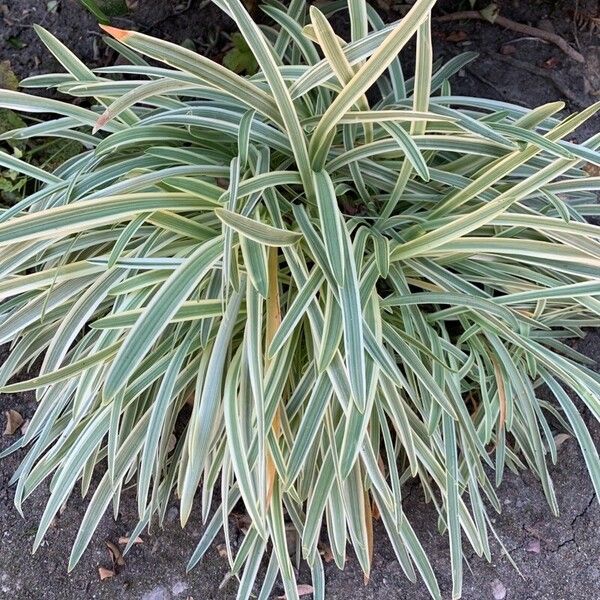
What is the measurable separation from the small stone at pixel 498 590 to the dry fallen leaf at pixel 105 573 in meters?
0.80

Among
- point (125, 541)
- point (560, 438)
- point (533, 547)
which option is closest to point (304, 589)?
point (125, 541)

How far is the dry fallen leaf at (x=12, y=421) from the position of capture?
1.36 meters

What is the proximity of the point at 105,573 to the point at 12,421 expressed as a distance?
1.26ft

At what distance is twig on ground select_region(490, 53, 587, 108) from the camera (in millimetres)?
1398

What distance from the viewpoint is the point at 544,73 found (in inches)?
55.2

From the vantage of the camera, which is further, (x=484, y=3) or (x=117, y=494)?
(x=484, y=3)

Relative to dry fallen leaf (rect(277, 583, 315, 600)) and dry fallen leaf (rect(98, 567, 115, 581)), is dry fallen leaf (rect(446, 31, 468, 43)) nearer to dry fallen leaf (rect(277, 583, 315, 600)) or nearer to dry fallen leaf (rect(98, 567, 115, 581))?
dry fallen leaf (rect(277, 583, 315, 600))

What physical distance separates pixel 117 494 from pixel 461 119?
93 cm

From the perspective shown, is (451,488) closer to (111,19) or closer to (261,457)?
(261,457)

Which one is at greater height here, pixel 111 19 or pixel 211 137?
pixel 111 19

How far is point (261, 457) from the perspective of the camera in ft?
3.00

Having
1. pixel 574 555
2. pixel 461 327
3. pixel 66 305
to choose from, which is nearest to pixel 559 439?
pixel 574 555

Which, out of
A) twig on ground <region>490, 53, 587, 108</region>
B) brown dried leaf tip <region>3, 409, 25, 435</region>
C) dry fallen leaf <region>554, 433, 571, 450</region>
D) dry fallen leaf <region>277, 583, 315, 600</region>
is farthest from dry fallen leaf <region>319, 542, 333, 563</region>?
twig on ground <region>490, 53, 587, 108</region>

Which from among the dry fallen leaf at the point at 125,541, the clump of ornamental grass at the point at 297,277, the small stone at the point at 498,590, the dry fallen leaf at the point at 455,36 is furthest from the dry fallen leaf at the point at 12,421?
the dry fallen leaf at the point at 455,36
